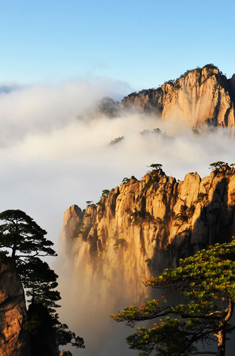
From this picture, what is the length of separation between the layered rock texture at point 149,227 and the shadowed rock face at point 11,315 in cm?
6665

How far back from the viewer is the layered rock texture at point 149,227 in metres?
101

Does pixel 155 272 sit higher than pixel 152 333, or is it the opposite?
pixel 155 272

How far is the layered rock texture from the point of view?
101 meters

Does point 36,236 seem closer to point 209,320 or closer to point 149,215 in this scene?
point 209,320

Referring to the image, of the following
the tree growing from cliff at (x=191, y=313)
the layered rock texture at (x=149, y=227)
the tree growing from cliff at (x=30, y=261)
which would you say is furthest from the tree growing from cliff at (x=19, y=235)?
the layered rock texture at (x=149, y=227)

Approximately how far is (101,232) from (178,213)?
124 ft

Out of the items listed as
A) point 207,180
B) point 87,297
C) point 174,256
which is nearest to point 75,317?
point 87,297

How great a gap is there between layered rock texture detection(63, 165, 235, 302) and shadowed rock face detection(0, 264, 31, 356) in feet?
219

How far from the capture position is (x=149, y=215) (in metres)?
119

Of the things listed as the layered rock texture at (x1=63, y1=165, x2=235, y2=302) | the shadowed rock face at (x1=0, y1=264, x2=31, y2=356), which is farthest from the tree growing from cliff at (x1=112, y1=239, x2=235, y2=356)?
the layered rock texture at (x1=63, y1=165, x2=235, y2=302)

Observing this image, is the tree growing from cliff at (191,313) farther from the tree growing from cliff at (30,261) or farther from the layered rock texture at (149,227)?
the layered rock texture at (149,227)

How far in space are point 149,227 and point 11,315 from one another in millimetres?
78039

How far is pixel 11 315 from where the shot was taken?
40625 mm

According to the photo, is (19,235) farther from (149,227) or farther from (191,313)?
(149,227)
